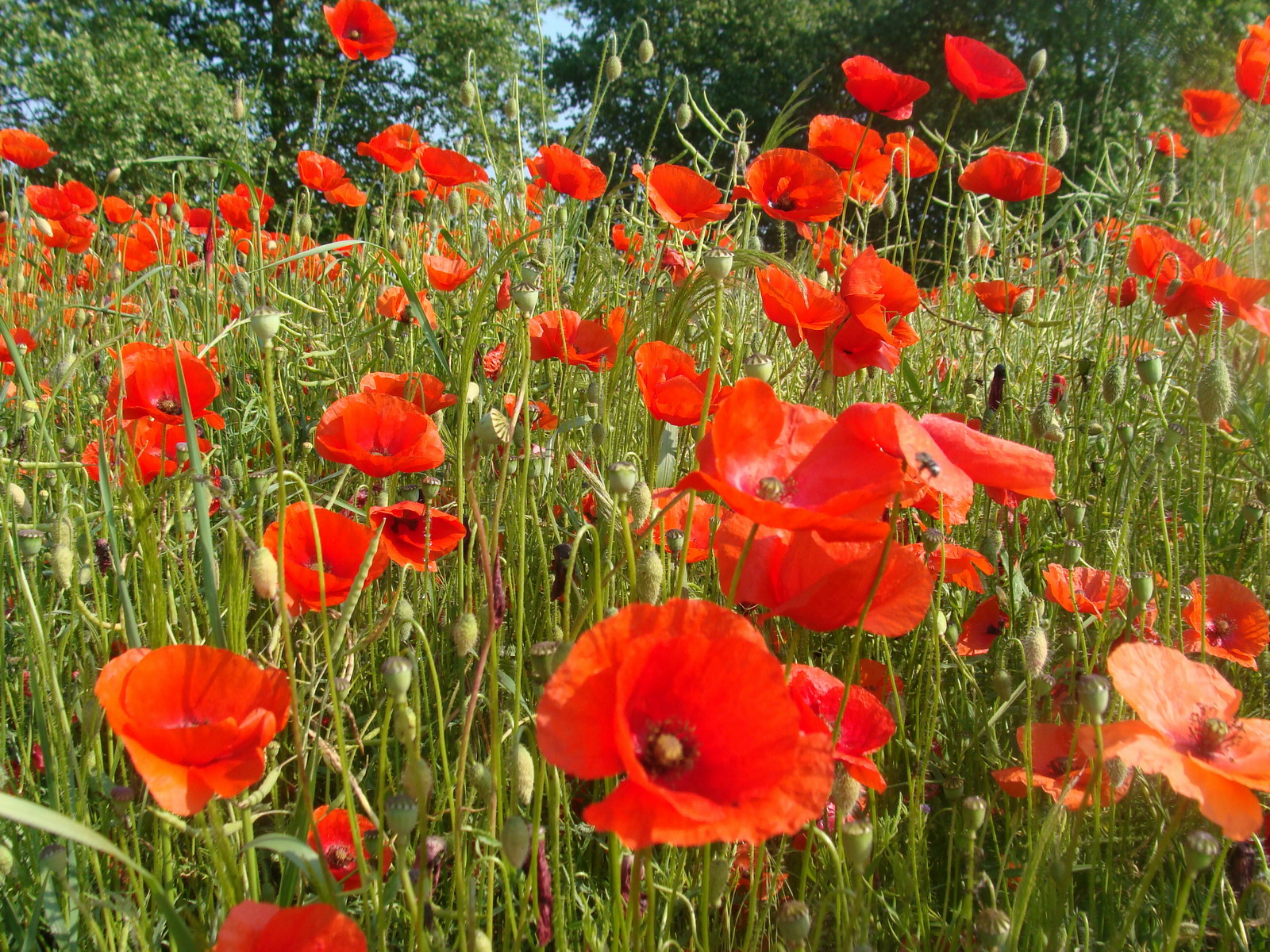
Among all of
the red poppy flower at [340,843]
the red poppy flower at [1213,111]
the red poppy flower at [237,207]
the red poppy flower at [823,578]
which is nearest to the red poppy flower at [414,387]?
the red poppy flower at [340,843]

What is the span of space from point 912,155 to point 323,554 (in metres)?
2.04

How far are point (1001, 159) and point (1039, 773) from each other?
1547 mm

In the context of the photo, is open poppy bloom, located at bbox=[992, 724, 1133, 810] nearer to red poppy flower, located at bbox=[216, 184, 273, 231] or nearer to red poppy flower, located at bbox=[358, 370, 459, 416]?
red poppy flower, located at bbox=[358, 370, 459, 416]

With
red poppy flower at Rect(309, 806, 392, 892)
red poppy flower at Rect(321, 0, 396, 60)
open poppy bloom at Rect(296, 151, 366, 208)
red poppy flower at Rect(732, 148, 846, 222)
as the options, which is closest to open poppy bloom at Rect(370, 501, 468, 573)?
red poppy flower at Rect(309, 806, 392, 892)

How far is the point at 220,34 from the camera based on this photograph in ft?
46.5

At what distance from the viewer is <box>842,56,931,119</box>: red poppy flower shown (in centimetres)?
200

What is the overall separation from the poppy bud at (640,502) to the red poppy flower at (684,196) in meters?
0.90

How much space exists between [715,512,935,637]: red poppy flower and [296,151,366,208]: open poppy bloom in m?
2.57

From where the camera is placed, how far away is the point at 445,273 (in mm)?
2031

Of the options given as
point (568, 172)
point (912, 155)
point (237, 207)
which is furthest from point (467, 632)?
point (237, 207)

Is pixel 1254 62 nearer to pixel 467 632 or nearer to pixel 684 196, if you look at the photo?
pixel 684 196

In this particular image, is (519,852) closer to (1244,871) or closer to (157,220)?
(1244,871)

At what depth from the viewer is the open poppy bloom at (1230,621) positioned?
135cm

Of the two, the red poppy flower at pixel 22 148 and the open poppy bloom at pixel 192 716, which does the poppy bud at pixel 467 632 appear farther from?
the red poppy flower at pixel 22 148
